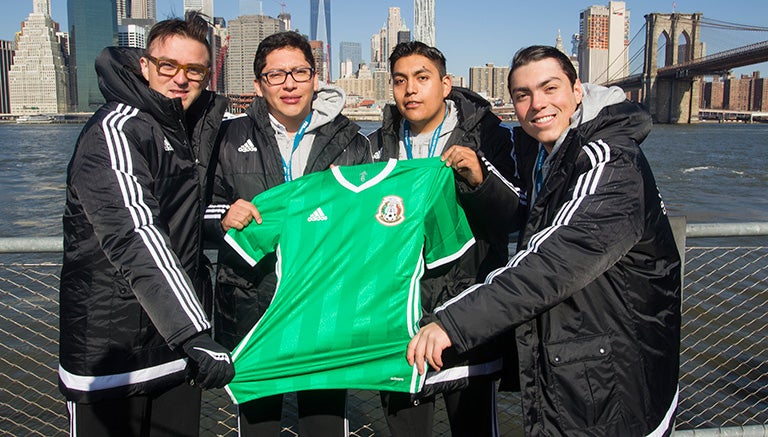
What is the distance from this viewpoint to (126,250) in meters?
1.87

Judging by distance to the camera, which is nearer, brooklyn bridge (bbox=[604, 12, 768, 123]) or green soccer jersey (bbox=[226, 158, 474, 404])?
green soccer jersey (bbox=[226, 158, 474, 404])

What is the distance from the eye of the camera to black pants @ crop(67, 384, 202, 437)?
6.88 feet

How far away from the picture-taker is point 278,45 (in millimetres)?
2539

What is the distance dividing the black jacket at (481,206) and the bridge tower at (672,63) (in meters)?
66.4

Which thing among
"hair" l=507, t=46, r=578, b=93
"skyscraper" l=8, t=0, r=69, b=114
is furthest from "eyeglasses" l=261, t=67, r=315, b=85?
"skyscraper" l=8, t=0, r=69, b=114

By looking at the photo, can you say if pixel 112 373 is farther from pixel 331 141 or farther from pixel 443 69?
pixel 443 69

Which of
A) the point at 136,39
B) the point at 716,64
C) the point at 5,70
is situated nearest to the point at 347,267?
the point at 136,39

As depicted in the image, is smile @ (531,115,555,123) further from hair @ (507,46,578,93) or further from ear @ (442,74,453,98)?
ear @ (442,74,453,98)

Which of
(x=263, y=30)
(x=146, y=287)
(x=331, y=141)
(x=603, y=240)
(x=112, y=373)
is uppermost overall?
(x=263, y=30)

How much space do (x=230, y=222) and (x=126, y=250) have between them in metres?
0.48

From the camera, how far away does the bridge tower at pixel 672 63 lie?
6406cm

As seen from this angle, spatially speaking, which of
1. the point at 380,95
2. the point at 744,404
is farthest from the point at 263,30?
the point at 744,404

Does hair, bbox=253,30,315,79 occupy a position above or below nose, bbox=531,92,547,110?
above

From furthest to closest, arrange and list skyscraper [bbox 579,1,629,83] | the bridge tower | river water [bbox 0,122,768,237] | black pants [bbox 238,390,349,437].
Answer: skyscraper [bbox 579,1,629,83]
the bridge tower
river water [bbox 0,122,768,237]
black pants [bbox 238,390,349,437]
